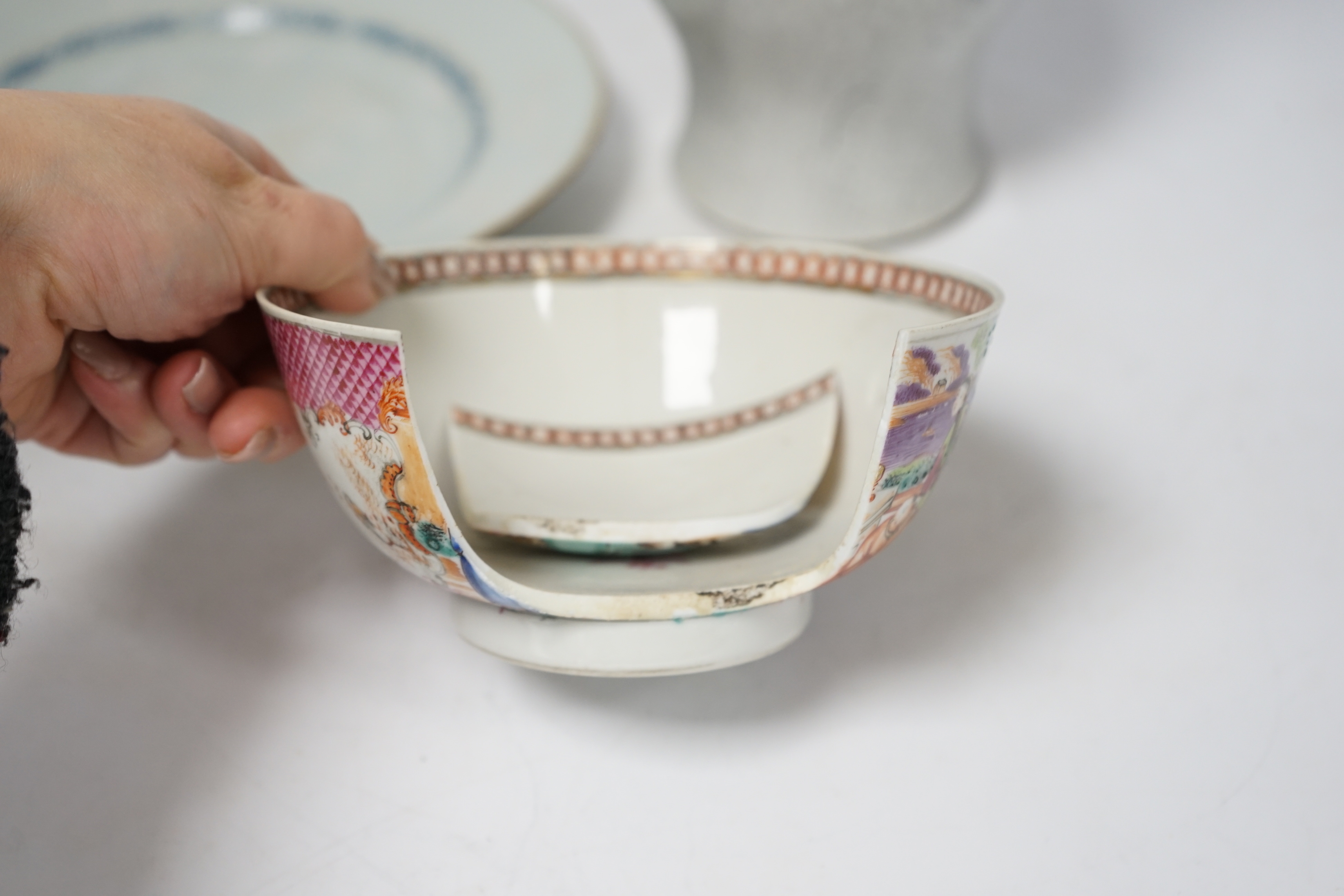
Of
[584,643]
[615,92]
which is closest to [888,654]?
[584,643]

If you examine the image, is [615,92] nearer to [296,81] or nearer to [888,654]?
[296,81]

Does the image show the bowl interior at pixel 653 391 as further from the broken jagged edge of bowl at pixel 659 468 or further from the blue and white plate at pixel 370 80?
the blue and white plate at pixel 370 80

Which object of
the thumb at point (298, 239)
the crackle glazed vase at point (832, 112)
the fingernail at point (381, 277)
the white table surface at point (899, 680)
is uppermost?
the crackle glazed vase at point (832, 112)

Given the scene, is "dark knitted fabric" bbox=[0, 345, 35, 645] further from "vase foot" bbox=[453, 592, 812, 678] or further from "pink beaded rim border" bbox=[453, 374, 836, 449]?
"pink beaded rim border" bbox=[453, 374, 836, 449]

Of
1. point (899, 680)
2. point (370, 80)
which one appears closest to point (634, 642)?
point (899, 680)

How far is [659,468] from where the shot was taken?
0.58 meters

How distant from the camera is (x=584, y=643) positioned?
40 centimetres

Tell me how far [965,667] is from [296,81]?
0.57m

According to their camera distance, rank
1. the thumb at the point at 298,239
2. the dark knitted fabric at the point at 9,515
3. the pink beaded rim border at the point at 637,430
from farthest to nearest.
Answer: the pink beaded rim border at the point at 637,430, the thumb at the point at 298,239, the dark knitted fabric at the point at 9,515

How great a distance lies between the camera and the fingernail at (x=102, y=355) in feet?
1.59

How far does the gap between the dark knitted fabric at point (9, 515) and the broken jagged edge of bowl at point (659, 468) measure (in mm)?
201

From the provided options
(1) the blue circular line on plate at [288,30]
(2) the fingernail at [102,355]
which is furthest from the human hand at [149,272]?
(1) the blue circular line on plate at [288,30]

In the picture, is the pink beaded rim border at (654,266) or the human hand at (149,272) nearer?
the human hand at (149,272)

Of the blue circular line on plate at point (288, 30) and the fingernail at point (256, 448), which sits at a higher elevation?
the blue circular line on plate at point (288, 30)
